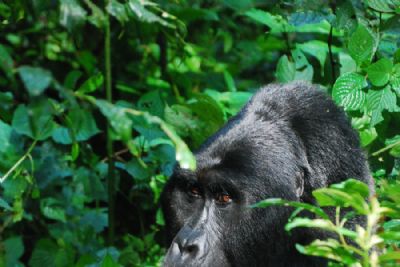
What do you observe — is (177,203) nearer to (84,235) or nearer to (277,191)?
(277,191)

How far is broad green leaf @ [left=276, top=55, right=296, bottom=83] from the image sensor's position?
4.25 m

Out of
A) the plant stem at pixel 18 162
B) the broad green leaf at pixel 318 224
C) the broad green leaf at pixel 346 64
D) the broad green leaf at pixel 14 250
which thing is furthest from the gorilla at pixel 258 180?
the broad green leaf at pixel 318 224

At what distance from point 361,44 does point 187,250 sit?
1088 mm

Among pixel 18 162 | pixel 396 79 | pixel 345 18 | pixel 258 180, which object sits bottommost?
pixel 18 162

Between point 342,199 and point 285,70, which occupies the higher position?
point 342,199

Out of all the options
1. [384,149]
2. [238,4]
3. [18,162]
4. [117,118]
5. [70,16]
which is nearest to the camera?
[117,118]

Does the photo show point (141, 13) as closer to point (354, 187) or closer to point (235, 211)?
point (354, 187)

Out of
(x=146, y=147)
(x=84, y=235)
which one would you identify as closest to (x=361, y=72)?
→ (x=146, y=147)

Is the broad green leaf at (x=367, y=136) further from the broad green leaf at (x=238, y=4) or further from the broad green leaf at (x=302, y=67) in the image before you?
the broad green leaf at (x=238, y=4)

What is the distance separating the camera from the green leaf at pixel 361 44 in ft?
11.2

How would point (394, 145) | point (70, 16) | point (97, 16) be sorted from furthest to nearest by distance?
point (394, 145), point (97, 16), point (70, 16)

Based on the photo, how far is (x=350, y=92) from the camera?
346 centimetres

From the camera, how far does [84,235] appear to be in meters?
4.73

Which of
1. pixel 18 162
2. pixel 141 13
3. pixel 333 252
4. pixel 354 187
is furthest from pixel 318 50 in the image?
pixel 333 252
